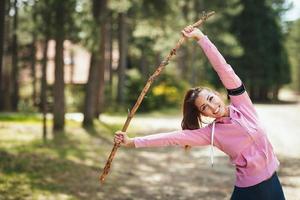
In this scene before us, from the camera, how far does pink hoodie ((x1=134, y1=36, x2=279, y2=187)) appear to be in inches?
179

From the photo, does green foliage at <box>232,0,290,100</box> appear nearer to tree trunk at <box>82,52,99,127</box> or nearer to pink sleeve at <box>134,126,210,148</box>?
tree trunk at <box>82,52,99,127</box>

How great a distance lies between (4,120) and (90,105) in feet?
12.0

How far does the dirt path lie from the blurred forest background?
140 inches

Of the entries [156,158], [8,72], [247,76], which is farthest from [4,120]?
[247,76]

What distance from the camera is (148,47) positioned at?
40.2m

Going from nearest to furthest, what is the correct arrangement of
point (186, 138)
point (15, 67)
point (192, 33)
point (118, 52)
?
point (186, 138) < point (192, 33) < point (118, 52) < point (15, 67)

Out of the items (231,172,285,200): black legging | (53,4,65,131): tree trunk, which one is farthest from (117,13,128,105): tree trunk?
(231,172,285,200): black legging

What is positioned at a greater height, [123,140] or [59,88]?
[123,140]

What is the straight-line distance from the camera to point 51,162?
12531 millimetres

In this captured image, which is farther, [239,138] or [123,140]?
[123,140]

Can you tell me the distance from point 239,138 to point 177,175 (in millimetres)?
8142

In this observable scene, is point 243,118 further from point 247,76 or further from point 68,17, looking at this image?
point 247,76

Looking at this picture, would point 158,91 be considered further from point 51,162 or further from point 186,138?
point 186,138

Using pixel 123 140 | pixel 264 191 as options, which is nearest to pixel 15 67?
pixel 123 140
